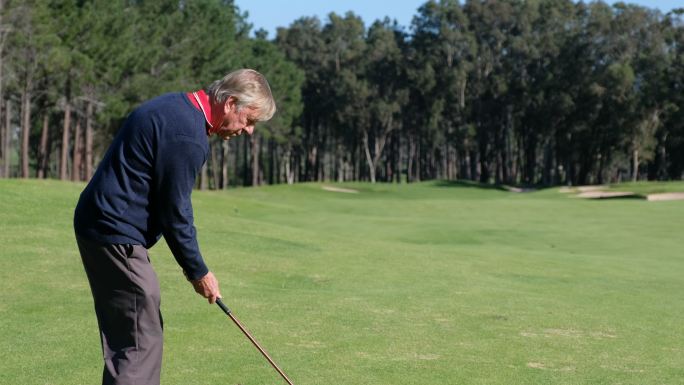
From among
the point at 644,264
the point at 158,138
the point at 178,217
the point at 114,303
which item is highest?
the point at 158,138

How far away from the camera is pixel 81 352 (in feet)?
26.0

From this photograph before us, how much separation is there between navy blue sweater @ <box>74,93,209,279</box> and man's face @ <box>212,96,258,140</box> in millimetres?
125

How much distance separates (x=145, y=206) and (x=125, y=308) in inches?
23.7

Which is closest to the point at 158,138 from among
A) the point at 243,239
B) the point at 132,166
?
the point at 132,166

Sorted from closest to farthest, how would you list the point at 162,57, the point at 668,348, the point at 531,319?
1. the point at 668,348
2. the point at 531,319
3. the point at 162,57

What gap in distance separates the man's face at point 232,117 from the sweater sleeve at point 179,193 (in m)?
0.23

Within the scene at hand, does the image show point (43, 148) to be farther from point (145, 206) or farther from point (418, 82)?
point (145, 206)

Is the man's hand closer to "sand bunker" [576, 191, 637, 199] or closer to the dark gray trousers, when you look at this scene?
the dark gray trousers

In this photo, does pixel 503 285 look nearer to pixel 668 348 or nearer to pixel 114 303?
pixel 668 348

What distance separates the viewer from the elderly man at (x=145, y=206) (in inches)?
211

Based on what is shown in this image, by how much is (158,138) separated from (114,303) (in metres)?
1.00

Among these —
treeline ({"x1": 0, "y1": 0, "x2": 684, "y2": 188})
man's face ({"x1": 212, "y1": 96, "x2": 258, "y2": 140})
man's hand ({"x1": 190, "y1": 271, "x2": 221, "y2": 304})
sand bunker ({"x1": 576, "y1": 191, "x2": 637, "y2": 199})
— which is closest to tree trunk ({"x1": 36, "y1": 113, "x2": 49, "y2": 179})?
treeline ({"x1": 0, "y1": 0, "x2": 684, "y2": 188})

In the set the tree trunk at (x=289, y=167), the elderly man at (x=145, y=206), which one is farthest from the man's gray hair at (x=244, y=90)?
the tree trunk at (x=289, y=167)

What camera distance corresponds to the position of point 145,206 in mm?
5473
